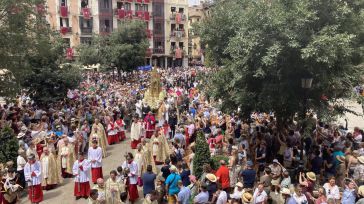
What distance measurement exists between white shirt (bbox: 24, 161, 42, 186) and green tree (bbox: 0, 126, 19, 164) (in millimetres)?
1582

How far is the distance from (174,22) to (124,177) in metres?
49.6

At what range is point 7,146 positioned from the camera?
12.1m

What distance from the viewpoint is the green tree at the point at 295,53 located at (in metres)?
10.4

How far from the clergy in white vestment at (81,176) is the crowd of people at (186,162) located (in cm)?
3

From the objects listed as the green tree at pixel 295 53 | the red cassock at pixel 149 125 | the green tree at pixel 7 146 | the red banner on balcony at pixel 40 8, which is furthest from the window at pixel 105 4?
the green tree at pixel 7 146

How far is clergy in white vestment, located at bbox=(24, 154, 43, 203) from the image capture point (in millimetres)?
10852

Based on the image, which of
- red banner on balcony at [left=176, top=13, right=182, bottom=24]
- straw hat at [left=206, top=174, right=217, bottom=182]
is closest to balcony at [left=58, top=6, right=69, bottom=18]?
red banner on balcony at [left=176, top=13, right=182, bottom=24]

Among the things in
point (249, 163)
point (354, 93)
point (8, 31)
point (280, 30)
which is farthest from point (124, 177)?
point (8, 31)

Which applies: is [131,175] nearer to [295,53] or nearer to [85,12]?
[295,53]

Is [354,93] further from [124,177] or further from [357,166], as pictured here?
[124,177]

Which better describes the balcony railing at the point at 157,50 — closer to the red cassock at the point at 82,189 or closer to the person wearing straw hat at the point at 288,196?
the red cassock at the point at 82,189

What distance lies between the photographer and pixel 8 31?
49.0 feet

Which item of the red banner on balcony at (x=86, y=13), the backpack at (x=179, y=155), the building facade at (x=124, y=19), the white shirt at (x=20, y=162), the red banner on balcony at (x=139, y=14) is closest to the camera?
the white shirt at (x=20, y=162)

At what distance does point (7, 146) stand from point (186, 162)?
5682mm
